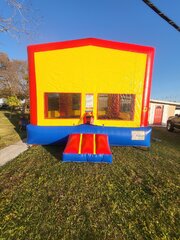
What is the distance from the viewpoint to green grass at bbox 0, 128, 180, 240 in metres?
2.25

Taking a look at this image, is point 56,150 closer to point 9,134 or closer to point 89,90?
point 89,90

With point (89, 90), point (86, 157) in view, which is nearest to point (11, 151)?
point (86, 157)

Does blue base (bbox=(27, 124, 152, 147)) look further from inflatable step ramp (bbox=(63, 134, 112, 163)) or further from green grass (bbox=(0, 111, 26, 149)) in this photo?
green grass (bbox=(0, 111, 26, 149))

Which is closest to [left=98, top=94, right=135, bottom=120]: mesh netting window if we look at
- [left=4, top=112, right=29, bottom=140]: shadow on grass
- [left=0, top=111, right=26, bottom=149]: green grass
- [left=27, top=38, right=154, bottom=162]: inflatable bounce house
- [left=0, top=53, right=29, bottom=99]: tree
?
[left=27, top=38, right=154, bottom=162]: inflatable bounce house

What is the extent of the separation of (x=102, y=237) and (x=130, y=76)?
18.1ft

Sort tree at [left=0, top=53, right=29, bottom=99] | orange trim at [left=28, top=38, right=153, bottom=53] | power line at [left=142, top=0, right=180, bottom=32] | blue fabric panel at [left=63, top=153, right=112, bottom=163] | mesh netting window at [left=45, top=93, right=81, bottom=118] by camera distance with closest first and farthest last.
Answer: power line at [left=142, top=0, right=180, bottom=32] < blue fabric panel at [left=63, top=153, right=112, bottom=163] < orange trim at [left=28, top=38, right=153, bottom=53] < mesh netting window at [left=45, top=93, right=81, bottom=118] < tree at [left=0, top=53, right=29, bottom=99]

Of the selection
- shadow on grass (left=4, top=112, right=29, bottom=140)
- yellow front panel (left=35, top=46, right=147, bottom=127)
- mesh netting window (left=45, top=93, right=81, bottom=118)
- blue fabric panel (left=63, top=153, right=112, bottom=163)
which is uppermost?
yellow front panel (left=35, top=46, right=147, bottom=127)

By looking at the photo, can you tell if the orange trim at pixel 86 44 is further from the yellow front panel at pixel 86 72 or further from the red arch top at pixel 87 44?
the yellow front panel at pixel 86 72

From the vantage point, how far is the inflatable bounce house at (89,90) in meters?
5.88

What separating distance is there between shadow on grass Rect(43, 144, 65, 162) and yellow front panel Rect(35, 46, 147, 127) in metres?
1.01

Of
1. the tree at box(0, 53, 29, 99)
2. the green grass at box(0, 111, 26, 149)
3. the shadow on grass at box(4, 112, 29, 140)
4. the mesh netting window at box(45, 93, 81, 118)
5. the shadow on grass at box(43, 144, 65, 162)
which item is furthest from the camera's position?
the tree at box(0, 53, 29, 99)

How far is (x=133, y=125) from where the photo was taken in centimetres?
624

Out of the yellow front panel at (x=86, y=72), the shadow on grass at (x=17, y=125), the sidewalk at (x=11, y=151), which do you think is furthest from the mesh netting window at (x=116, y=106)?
the shadow on grass at (x=17, y=125)

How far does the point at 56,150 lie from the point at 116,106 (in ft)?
10.5
